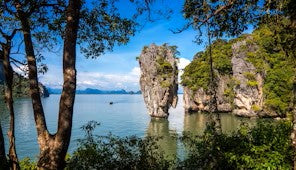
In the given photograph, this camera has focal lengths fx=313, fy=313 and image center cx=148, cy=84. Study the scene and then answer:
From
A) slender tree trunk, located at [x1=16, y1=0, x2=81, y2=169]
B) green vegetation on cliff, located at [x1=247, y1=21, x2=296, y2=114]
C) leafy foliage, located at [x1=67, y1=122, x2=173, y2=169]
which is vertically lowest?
leafy foliage, located at [x1=67, y1=122, x2=173, y2=169]

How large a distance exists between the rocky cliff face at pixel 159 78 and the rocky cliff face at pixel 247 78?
7.50 m

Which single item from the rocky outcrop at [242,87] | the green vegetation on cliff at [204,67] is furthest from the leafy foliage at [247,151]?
the green vegetation on cliff at [204,67]

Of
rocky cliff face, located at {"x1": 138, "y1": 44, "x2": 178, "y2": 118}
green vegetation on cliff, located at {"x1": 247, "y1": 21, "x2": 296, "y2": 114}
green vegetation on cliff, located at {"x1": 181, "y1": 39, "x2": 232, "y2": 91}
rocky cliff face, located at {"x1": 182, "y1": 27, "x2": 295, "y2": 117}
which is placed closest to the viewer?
green vegetation on cliff, located at {"x1": 247, "y1": 21, "x2": 296, "y2": 114}

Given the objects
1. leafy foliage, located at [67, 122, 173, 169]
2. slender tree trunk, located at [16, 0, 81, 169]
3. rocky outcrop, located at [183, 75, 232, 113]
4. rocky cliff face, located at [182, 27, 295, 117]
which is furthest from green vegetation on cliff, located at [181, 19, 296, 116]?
slender tree trunk, located at [16, 0, 81, 169]

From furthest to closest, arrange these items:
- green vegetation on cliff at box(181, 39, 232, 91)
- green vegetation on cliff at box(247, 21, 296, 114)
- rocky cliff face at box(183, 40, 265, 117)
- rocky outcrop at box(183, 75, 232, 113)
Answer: rocky outcrop at box(183, 75, 232, 113), green vegetation on cliff at box(181, 39, 232, 91), rocky cliff face at box(183, 40, 265, 117), green vegetation on cliff at box(247, 21, 296, 114)

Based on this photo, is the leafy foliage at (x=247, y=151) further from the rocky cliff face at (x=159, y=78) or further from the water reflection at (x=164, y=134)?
the rocky cliff face at (x=159, y=78)

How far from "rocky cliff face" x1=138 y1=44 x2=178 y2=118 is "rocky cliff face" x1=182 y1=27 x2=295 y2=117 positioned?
24.6 ft

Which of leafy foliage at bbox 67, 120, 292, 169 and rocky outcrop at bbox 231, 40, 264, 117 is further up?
rocky outcrop at bbox 231, 40, 264, 117

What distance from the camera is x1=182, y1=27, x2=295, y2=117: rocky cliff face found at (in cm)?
5462

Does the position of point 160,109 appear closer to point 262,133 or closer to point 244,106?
point 244,106

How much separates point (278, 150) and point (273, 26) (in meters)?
3.18

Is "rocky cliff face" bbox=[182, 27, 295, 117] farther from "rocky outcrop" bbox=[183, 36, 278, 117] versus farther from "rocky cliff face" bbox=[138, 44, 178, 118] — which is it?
"rocky cliff face" bbox=[138, 44, 178, 118]

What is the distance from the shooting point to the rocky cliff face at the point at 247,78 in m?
54.6

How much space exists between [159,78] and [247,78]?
18649 millimetres
